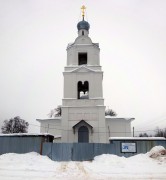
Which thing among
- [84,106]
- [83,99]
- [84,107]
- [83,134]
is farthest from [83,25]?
[83,134]

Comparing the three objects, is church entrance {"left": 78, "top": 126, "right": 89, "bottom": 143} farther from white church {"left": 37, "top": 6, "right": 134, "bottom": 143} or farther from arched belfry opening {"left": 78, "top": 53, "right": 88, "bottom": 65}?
arched belfry opening {"left": 78, "top": 53, "right": 88, "bottom": 65}

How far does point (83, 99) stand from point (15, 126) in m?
31.9

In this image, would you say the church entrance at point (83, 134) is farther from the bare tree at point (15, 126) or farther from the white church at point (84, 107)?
the bare tree at point (15, 126)

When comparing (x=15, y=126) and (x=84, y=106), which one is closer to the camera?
(x=84, y=106)

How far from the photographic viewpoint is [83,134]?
2469 cm

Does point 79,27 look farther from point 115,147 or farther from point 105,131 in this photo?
point 115,147

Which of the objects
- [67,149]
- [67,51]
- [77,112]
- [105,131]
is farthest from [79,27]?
[67,149]

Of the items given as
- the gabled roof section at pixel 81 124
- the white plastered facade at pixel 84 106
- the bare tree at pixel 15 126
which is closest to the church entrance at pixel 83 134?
the white plastered facade at pixel 84 106

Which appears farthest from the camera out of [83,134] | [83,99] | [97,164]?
[83,99]

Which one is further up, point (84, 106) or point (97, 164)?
point (84, 106)

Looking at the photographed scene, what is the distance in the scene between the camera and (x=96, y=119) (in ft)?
82.7

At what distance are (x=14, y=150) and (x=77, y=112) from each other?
875cm

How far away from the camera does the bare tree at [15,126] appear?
51.8m

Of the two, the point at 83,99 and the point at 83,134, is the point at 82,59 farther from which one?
the point at 83,134
